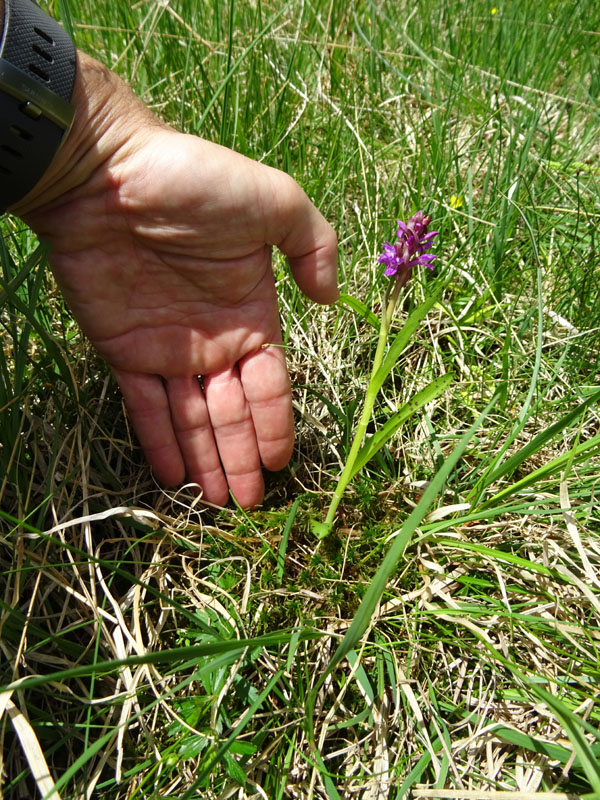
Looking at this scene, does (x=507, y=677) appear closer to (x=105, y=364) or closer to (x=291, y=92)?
(x=105, y=364)

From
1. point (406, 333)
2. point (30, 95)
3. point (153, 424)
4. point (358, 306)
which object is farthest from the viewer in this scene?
point (153, 424)

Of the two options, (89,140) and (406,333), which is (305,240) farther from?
(89,140)

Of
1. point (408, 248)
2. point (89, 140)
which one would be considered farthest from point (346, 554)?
point (89, 140)

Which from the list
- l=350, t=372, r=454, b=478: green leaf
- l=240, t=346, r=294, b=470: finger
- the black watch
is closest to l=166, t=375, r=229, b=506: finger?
l=240, t=346, r=294, b=470: finger

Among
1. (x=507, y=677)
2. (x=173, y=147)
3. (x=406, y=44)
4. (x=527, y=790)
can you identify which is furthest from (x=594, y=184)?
(x=527, y=790)

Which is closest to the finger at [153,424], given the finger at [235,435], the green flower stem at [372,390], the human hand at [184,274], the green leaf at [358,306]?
the human hand at [184,274]

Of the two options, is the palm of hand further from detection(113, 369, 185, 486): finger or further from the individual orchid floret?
the individual orchid floret

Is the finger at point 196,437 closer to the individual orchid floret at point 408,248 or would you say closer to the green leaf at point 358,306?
the green leaf at point 358,306
